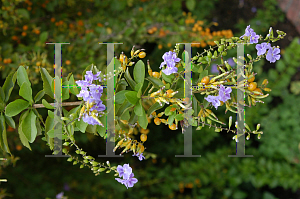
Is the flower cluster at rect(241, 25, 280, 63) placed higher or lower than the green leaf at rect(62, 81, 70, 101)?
higher

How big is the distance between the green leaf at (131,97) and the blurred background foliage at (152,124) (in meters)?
0.96

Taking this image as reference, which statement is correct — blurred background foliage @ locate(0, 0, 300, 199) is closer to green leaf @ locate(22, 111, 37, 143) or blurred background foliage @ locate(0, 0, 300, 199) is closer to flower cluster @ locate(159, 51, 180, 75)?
green leaf @ locate(22, 111, 37, 143)

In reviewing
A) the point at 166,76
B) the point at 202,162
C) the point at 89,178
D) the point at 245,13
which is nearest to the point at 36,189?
the point at 89,178

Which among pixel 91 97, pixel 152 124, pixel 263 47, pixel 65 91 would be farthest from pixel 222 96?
pixel 152 124

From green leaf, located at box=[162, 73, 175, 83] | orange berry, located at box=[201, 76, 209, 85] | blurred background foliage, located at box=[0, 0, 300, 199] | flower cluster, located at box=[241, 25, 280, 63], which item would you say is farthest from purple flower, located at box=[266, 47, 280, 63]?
blurred background foliage, located at box=[0, 0, 300, 199]

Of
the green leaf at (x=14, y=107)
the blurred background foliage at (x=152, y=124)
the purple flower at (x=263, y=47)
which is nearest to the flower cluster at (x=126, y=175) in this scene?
the green leaf at (x=14, y=107)

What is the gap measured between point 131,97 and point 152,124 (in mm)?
1727

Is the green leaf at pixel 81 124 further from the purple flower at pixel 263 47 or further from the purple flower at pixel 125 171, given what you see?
the purple flower at pixel 263 47

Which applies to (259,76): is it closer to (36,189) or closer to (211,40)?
(211,40)

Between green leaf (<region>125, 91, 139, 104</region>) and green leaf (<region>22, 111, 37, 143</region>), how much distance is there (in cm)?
35

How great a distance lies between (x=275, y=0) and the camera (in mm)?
2812

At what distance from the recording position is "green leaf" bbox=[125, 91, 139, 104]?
0.72 m

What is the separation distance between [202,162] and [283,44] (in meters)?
1.81

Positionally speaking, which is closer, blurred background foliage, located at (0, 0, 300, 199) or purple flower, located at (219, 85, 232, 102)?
purple flower, located at (219, 85, 232, 102)
